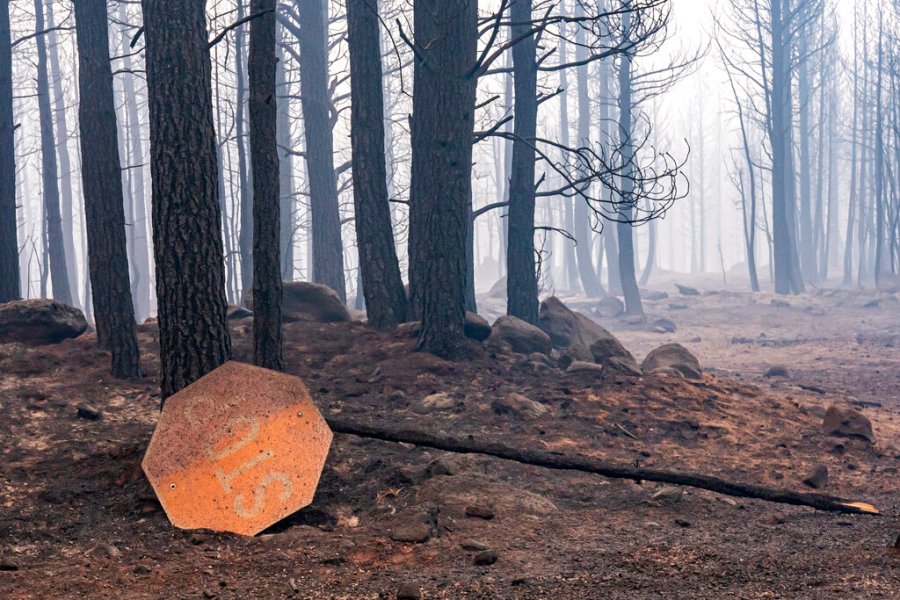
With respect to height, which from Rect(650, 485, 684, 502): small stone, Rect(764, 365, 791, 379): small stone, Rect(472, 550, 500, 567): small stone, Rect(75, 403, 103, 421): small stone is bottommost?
Rect(764, 365, 791, 379): small stone

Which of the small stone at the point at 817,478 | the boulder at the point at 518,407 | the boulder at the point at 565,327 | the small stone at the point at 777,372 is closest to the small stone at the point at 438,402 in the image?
the boulder at the point at 518,407

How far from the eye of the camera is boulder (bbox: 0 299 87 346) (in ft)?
30.6

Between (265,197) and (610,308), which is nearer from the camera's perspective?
(265,197)

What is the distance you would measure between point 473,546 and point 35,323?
23.7ft

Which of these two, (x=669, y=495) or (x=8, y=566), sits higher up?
(x=8, y=566)

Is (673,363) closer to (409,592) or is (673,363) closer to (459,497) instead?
(459,497)

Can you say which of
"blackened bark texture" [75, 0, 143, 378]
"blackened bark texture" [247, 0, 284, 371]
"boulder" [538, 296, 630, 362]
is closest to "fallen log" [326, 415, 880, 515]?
"blackened bark texture" [247, 0, 284, 371]

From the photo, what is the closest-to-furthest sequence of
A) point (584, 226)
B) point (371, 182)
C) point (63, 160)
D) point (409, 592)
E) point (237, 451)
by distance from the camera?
point (409, 592) < point (237, 451) < point (371, 182) < point (584, 226) < point (63, 160)

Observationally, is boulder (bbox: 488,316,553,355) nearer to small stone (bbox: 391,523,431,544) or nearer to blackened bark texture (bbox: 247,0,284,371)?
blackened bark texture (bbox: 247,0,284,371)

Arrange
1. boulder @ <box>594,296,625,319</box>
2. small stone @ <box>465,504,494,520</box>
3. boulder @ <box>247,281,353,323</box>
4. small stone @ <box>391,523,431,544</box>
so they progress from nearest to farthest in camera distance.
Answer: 1. small stone @ <box>391,523,431,544</box>
2. small stone @ <box>465,504,494,520</box>
3. boulder @ <box>247,281,353,323</box>
4. boulder @ <box>594,296,625,319</box>

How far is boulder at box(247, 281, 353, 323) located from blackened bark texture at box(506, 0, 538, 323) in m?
2.61

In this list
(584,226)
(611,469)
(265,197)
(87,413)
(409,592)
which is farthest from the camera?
(584,226)

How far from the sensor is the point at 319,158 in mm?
16219

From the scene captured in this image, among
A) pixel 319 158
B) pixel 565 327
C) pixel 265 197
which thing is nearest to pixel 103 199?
pixel 265 197
